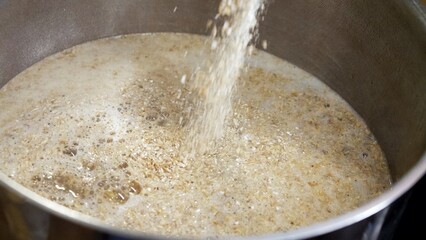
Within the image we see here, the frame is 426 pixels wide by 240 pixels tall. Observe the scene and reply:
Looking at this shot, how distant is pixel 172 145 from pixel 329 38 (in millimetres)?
514

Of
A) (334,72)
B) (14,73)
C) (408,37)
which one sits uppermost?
(408,37)

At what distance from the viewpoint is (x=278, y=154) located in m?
1.43

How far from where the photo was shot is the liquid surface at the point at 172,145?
4.20ft

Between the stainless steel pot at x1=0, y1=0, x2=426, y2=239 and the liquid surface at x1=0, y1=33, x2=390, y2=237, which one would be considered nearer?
the liquid surface at x1=0, y1=33, x2=390, y2=237

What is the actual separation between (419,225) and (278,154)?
34cm

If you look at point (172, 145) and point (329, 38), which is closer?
point (172, 145)

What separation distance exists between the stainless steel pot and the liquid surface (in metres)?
0.03

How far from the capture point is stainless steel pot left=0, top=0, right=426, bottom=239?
4.65ft

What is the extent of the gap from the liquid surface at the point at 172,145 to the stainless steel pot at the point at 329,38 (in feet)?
0.11

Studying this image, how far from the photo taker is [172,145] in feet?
4.65

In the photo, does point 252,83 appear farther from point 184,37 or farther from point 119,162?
point 119,162

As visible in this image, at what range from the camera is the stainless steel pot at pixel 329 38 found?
142 cm

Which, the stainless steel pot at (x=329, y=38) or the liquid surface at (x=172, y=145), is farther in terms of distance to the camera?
the stainless steel pot at (x=329, y=38)

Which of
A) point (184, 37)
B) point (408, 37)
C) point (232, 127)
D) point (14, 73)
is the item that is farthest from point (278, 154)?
point (14, 73)
